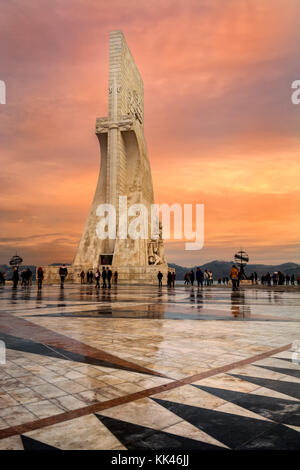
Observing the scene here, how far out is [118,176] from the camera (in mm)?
34531

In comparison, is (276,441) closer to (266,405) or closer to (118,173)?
(266,405)

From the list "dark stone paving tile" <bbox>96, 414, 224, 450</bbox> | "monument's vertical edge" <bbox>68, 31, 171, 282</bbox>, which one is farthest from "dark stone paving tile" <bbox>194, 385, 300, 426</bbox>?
"monument's vertical edge" <bbox>68, 31, 171, 282</bbox>

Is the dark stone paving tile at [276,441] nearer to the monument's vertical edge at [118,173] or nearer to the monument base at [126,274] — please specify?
the monument base at [126,274]

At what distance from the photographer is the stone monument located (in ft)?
108

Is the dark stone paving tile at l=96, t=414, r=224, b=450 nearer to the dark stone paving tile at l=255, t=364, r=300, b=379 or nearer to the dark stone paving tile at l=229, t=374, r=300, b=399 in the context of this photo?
the dark stone paving tile at l=229, t=374, r=300, b=399

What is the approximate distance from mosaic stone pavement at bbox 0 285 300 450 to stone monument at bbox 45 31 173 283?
2652cm

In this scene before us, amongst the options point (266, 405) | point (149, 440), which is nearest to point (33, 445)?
point (149, 440)

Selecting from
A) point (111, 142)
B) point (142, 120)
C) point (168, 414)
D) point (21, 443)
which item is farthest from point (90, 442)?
point (142, 120)

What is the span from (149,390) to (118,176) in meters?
32.6

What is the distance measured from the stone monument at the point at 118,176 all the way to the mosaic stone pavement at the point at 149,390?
87.0 ft

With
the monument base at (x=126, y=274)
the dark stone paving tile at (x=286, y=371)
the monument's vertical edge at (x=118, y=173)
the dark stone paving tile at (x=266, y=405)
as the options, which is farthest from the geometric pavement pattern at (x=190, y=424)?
the monument's vertical edge at (x=118, y=173)

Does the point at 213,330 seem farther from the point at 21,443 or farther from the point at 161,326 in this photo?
the point at 21,443

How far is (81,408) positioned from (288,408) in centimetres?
153

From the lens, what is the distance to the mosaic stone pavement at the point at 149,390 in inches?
81.5
